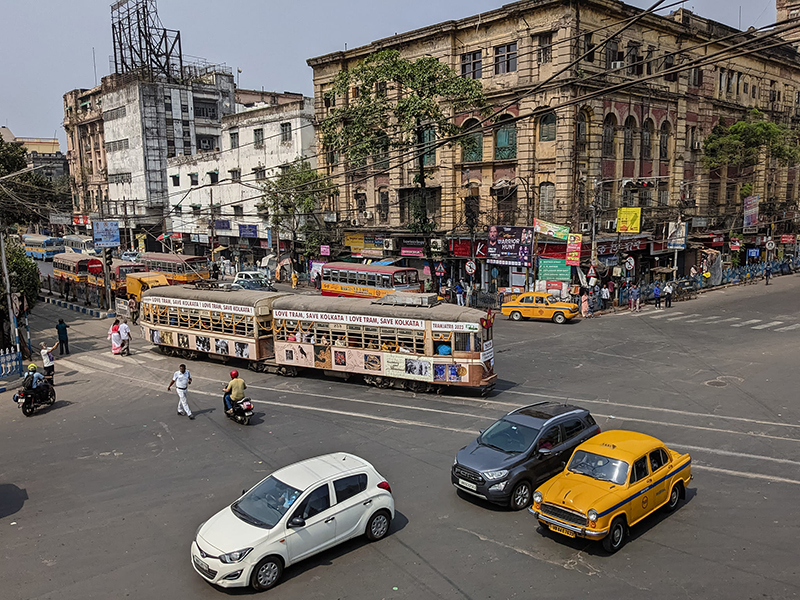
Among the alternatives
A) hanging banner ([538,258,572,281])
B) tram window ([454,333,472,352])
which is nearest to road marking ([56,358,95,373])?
tram window ([454,333,472,352])

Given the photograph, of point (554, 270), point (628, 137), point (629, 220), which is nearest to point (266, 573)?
point (554, 270)

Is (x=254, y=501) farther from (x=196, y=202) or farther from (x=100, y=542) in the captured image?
(x=196, y=202)

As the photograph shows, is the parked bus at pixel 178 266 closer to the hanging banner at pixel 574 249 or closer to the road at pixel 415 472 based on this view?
the road at pixel 415 472

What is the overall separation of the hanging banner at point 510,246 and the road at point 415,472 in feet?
36.9

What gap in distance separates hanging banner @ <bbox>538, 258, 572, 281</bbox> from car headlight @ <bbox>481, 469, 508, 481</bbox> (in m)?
27.5

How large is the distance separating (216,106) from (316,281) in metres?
39.2

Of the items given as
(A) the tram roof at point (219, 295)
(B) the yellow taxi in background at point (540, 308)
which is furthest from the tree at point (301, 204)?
(A) the tram roof at point (219, 295)

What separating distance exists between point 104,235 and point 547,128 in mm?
28572

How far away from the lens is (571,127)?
37625mm

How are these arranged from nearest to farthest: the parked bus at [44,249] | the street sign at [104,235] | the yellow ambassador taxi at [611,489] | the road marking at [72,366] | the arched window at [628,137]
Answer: the yellow ambassador taxi at [611,489]
the road marking at [72,366]
the street sign at [104,235]
the arched window at [628,137]
the parked bus at [44,249]

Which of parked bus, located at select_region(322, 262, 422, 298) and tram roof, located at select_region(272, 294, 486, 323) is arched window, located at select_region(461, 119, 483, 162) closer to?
parked bus, located at select_region(322, 262, 422, 298)

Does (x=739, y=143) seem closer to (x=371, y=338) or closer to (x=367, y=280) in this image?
(x=367, y=280)

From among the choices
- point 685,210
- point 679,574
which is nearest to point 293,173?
point 685,210

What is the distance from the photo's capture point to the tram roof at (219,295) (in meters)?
23.9
